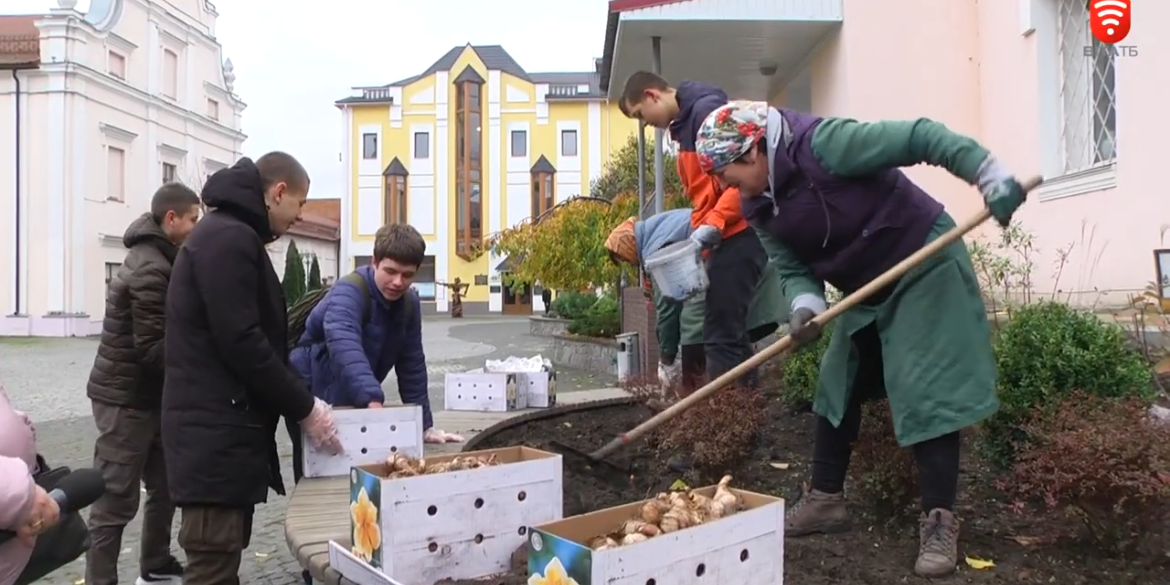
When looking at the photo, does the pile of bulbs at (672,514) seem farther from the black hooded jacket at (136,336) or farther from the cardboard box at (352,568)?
the black hooded jacket at (136,336)

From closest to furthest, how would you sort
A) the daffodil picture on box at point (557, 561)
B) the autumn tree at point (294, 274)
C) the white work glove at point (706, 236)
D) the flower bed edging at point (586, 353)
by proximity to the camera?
1. the daffodil picture on box at point (557, 561)
2. the white work glove at point (706, 236)
3. the flower bed edging at point (586, 353)
4. the autumn tree at point (294, 274)

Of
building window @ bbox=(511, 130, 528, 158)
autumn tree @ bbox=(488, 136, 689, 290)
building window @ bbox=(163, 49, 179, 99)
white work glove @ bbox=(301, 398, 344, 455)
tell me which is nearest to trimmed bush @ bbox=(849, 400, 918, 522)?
white work glove @ bbox=(301, 398, 344, 455)

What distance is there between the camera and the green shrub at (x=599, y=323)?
567 inches

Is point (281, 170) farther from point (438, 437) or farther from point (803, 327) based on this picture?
point (438, 437)

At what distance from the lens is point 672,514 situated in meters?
2.13

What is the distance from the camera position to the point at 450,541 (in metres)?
2.51

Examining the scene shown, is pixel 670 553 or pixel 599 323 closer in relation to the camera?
pixel 670 553

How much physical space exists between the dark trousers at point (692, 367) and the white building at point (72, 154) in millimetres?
27740

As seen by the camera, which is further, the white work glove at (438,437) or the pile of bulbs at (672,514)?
the white work glove at (438,437)

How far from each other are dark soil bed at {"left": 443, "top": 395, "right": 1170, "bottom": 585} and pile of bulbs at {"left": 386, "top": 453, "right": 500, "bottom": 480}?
32cm

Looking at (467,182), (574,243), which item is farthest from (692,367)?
(467,182)

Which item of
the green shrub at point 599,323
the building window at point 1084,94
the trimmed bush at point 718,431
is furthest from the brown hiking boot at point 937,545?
the green shrub at point 599,323

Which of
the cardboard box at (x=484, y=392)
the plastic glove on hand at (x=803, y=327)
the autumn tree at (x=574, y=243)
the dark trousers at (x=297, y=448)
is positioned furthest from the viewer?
the autumn tree at (x=574, y=243)

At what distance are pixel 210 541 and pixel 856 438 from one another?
2.06m
